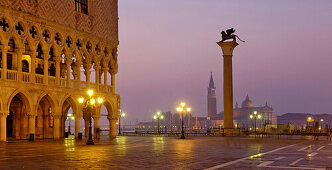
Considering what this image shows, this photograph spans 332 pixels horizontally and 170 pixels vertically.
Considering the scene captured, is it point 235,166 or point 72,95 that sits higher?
point 72,95

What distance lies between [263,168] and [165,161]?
340 centimetres

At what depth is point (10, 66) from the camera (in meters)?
30.4

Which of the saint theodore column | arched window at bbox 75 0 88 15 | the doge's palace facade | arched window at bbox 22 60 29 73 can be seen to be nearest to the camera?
the doge's palace facade

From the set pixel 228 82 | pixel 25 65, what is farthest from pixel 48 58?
pixel 228 82

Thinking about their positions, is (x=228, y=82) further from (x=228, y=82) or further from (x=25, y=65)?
(x=25, y=65)

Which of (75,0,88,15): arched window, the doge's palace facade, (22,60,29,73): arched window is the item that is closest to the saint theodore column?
the doge's palace facade

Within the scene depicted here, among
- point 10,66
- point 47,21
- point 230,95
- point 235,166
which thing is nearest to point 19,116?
point 10,66

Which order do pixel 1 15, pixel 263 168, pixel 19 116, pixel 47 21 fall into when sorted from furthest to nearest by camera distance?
1. pixel 19 116
2. pixel 47 21
3. pixel 1 15
4. pixel 263 168

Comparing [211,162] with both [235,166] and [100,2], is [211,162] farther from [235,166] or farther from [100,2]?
[100,2]

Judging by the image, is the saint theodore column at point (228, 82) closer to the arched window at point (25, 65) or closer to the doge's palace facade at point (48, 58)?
the doge's palace facade at point (48, 58)

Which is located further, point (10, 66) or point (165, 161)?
point (10, 66)

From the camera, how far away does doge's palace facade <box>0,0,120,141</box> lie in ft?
88.6

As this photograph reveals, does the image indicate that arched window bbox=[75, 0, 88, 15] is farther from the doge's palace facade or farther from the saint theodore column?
the saint theodore column

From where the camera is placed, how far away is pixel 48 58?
30562 millimetres
